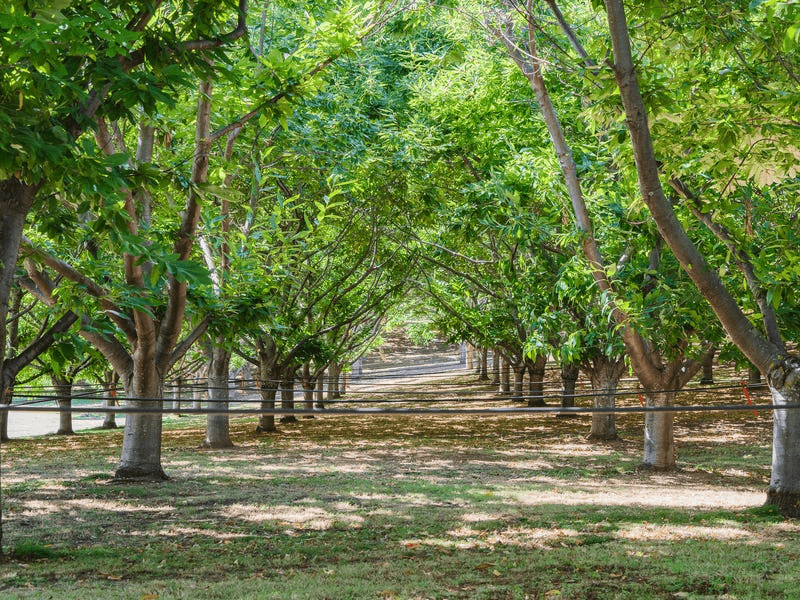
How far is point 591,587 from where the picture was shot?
5.40 metres

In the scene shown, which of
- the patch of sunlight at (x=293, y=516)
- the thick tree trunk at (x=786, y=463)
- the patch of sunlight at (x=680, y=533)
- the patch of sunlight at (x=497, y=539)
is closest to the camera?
the patch of sunlight at (x=497, y=539)

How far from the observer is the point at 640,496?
9977mm

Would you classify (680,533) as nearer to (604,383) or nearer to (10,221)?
(10,221)

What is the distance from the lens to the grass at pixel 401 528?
18.0 ft

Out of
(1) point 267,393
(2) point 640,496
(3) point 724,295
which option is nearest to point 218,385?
(1) point 267,393

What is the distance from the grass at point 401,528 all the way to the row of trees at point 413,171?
1.35m

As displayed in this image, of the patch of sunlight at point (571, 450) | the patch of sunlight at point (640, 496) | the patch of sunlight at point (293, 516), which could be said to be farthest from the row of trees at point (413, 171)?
the patch of sunlight at point (293, 516)

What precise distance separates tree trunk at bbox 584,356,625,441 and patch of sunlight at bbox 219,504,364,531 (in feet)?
26.4

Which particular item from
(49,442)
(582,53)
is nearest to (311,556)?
(582,53)

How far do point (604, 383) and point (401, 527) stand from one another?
29.8ft

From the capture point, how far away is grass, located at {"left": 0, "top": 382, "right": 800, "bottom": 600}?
216 inches

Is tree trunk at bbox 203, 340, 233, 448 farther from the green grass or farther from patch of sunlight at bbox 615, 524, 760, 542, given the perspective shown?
patch of sunlight at bbox 615, 524, 760, 542

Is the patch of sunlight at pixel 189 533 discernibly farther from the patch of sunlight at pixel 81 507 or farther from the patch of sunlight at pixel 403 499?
the patch of sunlight at pixel 403 499

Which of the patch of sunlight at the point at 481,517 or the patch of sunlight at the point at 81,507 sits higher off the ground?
the patch of sunlight at the point at 81,507
